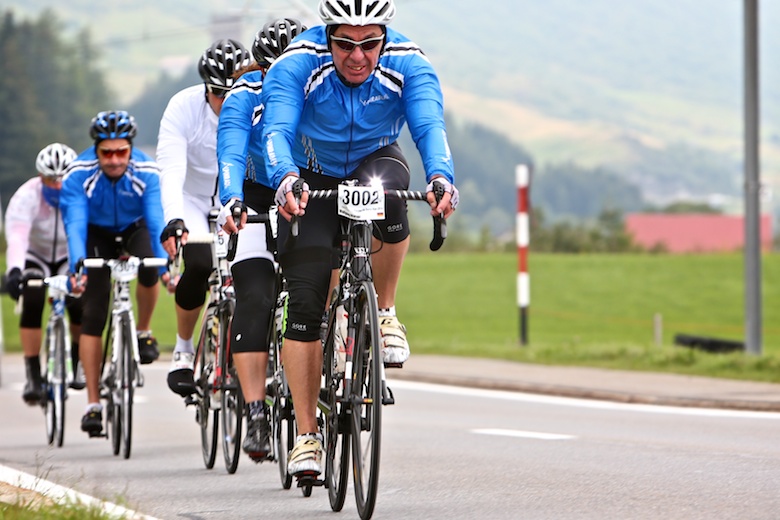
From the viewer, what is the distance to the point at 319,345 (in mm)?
6258

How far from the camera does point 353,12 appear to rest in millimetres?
5941

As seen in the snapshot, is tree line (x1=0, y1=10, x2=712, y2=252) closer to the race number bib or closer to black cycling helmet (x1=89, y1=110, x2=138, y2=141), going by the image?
black cycling helmet (x1=89, y1=110, x2=138, y2=141)

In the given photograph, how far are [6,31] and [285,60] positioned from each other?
123209mm

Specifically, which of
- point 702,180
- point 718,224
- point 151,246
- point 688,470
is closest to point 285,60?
point 688,470

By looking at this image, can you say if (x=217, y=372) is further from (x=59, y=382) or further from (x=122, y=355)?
(x=59, y=382)

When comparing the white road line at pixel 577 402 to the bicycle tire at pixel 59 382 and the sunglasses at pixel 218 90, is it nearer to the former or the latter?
the bicycle tire at pixel 59 382

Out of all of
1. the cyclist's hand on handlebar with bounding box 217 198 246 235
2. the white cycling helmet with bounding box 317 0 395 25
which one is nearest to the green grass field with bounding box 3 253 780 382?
the cyclist's hand on handlebar with bounding box 217 198 246 235

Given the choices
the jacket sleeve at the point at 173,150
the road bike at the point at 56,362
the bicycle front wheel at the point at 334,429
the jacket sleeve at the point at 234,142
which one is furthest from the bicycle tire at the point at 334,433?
the road bike at the point at 56,362

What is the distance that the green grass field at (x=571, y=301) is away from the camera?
33281 mm

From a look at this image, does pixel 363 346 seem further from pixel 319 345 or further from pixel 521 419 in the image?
pixel 521 419

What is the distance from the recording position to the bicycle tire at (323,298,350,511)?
5.88 meters

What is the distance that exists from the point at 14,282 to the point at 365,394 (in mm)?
6598

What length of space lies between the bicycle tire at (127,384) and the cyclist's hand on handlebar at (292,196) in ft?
13.7

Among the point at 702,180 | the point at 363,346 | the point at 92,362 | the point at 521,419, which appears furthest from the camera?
the point at 702,180
